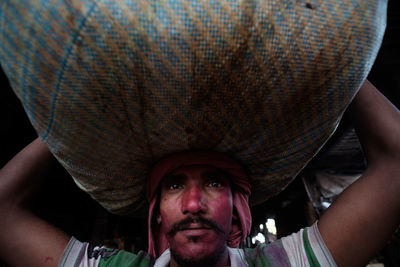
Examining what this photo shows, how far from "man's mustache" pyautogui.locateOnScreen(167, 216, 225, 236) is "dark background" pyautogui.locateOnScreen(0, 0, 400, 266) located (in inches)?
32.5

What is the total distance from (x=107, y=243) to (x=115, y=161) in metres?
3.48

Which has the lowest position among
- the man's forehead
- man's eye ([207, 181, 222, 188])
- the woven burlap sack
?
man's eye ([207, 181, 222, 188])

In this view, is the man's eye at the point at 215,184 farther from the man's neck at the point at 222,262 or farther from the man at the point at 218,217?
the man's neck at the point at 222,262

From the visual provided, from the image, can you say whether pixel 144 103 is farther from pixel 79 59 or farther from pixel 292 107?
pixel 292 107

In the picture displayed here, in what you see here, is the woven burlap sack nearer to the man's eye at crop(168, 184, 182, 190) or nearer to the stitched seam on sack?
the stitched seam on sack

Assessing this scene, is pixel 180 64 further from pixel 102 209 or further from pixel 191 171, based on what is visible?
pixel 102 209

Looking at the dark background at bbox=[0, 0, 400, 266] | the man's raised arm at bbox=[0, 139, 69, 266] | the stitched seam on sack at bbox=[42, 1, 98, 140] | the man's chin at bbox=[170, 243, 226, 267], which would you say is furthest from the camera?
the dark background at bbox=[0, 0, 400, 266]

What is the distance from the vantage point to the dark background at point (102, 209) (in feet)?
5.80

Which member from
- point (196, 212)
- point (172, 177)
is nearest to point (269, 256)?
point (196, 212)

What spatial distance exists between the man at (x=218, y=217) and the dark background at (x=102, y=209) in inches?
9.3

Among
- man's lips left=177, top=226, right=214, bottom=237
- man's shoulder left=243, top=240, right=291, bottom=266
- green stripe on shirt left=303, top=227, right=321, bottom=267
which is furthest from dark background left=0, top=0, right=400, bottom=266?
green stripe on shirt left=303, top=227, right=321, bottom=267

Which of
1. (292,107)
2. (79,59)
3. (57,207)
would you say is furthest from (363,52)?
(57,207)

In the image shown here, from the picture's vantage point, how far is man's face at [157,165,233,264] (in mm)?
963

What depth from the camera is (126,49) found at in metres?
0.54
